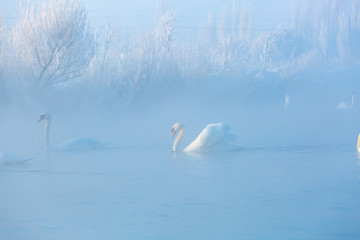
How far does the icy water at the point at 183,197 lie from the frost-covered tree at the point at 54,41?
32.0 feet

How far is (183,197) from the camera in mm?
6988

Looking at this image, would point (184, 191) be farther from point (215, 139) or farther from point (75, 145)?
point (75, 145)

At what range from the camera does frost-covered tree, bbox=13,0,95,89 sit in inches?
782

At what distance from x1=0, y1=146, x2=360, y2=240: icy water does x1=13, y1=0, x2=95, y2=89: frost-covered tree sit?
976 cm

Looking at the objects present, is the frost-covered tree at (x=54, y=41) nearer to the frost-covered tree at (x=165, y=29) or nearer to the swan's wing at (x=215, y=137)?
the frost-covered tree at (x=165, y=29)

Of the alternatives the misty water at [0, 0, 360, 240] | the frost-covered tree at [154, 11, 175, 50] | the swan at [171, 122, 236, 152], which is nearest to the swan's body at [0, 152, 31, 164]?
the misty water at [0, 0, 360, 240]

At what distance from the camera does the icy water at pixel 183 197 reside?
18.1 ft

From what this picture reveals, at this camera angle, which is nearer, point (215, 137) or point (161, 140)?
point (215, 137)

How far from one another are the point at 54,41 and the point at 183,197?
46.6 ft

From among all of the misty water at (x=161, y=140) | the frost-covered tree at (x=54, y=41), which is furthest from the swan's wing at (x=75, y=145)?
the frost-covered tree at (x=54, y=41)

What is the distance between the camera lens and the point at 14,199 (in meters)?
6.98

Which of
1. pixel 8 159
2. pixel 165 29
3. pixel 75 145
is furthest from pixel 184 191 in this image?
pixel 165 29

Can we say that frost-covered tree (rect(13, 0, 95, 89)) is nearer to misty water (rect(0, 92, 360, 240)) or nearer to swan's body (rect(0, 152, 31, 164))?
misty water (rect(0, 92, 360, 240))

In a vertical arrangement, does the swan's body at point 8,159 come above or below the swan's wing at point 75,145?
above
